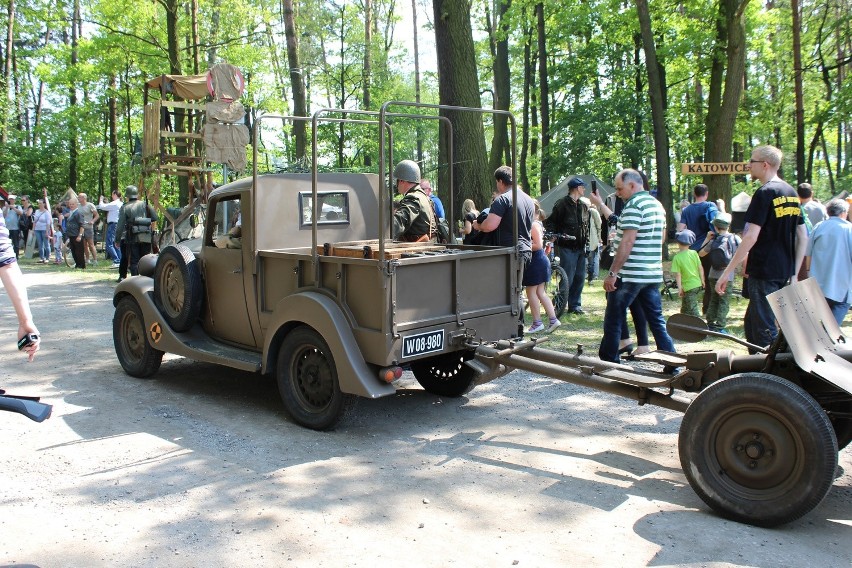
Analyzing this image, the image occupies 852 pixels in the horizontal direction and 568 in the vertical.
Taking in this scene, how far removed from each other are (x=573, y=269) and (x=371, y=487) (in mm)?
6719

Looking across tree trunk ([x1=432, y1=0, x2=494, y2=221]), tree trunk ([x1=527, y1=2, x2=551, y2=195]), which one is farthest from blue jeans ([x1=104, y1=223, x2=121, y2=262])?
tree trunk ([x1=527, y1=2, x2=551, y2=195])

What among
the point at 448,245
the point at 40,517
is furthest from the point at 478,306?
→ the point at 40,517

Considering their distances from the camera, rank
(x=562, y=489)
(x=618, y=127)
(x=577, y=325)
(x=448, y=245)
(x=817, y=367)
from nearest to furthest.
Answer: (x=817, y=367)
(x=562, y=489)
(x=448, y=245)
(x=577, y=325)
(x=618, y=127)

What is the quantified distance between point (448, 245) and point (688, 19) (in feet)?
72.6

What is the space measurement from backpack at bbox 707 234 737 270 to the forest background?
364 centimetres

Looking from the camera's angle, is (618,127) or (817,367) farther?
(618,127)

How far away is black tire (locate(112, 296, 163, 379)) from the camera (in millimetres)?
7262

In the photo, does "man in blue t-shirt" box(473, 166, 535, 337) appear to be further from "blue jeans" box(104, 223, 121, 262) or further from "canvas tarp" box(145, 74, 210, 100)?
"blue jeans" box(104, 223, 121, 262)

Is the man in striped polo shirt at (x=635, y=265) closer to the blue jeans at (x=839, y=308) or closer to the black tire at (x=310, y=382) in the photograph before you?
the blue jeans at (x=839, y=308)

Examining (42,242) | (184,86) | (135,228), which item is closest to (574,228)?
(135,228)

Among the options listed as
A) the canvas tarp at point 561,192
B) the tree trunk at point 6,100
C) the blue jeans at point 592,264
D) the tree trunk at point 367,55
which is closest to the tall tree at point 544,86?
the canvas tarp at point 561,192

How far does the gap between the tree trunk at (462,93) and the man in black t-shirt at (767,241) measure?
5613 millimetres

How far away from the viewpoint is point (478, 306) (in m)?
6.08

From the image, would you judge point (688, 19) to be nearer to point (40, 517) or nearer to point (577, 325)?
point (577, 325)
